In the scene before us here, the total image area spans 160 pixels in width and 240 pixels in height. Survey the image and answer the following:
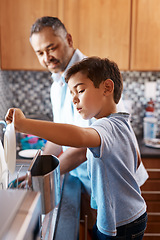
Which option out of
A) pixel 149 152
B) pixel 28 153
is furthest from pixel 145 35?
pixel 28 153

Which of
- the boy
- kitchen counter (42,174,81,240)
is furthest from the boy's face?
kitchen counter (42,174,81,240)

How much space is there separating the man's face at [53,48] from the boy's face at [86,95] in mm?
537

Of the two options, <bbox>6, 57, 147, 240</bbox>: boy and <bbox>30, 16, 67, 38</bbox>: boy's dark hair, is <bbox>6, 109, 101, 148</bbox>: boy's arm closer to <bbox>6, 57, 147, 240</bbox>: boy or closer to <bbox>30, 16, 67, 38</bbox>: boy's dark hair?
<bbox>6, 57, 147, 240</bbox>: boy

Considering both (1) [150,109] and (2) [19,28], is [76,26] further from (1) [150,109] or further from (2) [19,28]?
(1) [150,109]

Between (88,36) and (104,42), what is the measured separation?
0.13m

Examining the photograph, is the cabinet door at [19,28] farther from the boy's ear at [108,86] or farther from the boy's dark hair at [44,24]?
the boy's ear at [108,86]

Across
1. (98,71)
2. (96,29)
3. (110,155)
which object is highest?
(96,29)

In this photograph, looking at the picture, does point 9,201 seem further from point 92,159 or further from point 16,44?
point 16,44

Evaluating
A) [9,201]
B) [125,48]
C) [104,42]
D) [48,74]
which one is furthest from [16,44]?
[9,201]

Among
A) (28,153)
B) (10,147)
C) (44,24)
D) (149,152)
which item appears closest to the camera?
(10,147)

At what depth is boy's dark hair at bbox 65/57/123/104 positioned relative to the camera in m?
0.85

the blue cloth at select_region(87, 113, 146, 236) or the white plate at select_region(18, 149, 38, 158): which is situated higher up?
the blue cloth at select_region(87, 113, 146, 236)

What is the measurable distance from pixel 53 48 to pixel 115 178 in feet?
2.65

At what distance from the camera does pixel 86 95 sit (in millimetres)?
821
